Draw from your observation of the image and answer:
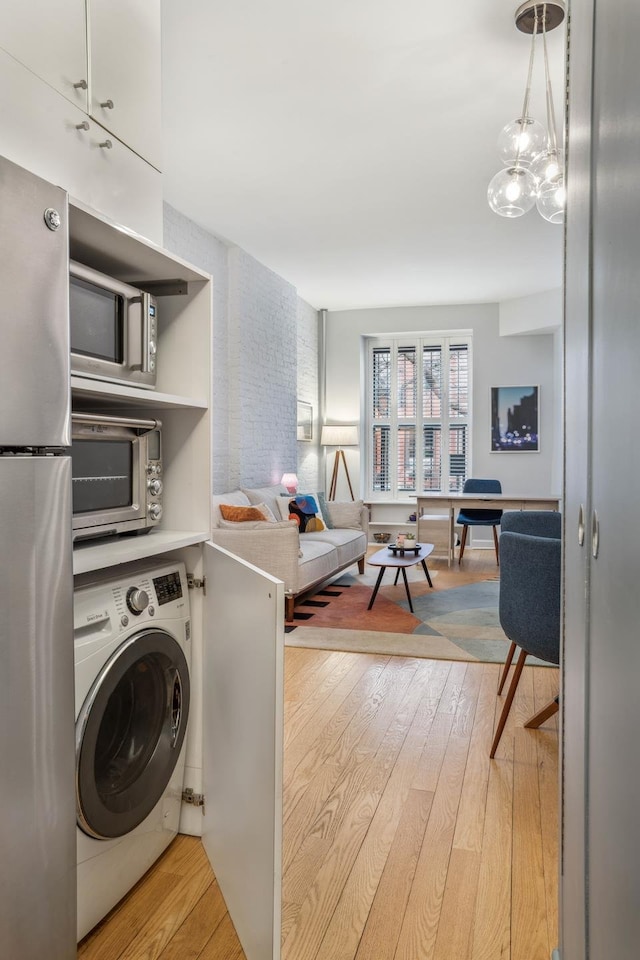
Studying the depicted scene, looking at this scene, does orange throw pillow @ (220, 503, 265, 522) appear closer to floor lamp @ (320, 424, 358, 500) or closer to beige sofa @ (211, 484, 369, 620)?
beige sofa @ (211, 484, 369, 620)

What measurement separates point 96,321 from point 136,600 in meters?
0.72

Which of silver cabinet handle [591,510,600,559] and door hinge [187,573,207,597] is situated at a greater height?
silver cabinet handle [591,510,600,559]

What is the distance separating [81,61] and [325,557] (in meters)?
4.19

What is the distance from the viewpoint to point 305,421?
26.5 ft

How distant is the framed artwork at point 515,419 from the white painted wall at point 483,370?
7 centimetres

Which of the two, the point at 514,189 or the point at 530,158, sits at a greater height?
the point at 530,158

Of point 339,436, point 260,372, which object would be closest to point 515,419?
point 339,436

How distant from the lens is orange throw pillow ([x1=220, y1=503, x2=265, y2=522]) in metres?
4.96

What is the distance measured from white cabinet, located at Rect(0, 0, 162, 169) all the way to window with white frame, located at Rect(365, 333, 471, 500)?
23.1 ft

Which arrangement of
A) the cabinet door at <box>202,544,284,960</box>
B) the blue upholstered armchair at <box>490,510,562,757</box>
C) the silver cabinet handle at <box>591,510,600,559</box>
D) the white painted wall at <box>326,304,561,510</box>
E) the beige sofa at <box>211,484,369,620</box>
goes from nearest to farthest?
the silver cabinet handle at <box>591,510,600,559</box>, the cabinet door at <box>202,544,284,960</box>, the blue upholstered armchair at <box>490,510,562,757</box>, the beige sofa at <box>211,484,369,620</box>, the white painted wall at <box>326,304,561,510</box>

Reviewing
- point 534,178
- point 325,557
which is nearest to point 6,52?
point 534,178

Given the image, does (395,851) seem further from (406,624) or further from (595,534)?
(406,624)

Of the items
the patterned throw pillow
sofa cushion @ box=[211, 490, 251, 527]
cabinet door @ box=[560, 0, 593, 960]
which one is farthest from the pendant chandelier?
the patterned throw pillow

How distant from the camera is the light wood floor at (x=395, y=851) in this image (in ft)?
5.37
